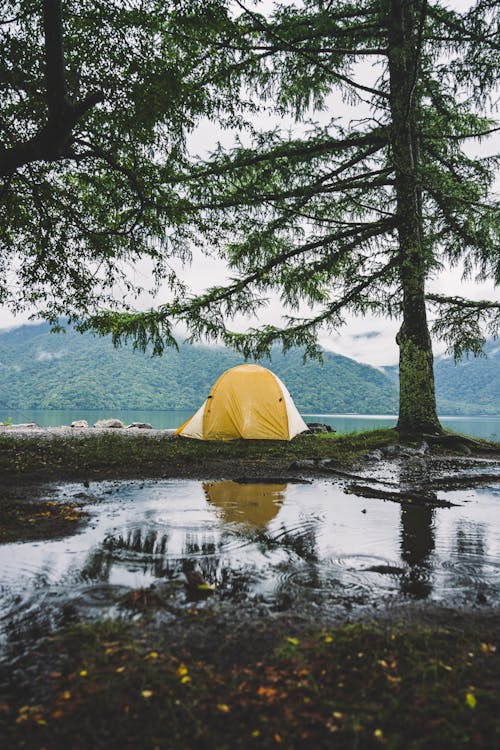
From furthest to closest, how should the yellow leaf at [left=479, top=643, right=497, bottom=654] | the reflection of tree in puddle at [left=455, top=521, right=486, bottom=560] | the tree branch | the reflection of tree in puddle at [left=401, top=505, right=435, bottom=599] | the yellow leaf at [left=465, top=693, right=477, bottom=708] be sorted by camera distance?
the tree branch
the reflection of tree in puddle at [left=455, top=521, right=486, bottom=560]
the reflection of tree in puddle at [left=401, top=505, right=435, bottom=599]
the yellow leaf at [left=479, top=643, right=497, bottom=654]
the yellow leaf at [left=465, top=693, right=477, bottom=708]

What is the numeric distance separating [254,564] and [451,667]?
1941mm

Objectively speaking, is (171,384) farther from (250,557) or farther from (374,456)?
(250,557)

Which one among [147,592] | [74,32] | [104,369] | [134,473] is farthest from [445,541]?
[104,369]

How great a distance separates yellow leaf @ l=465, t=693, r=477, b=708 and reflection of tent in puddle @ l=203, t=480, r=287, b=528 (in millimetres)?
3368

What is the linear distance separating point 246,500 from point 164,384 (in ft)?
514

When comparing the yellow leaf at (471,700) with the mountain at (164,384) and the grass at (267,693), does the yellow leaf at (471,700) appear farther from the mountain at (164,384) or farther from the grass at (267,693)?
the mountain at (164,384)

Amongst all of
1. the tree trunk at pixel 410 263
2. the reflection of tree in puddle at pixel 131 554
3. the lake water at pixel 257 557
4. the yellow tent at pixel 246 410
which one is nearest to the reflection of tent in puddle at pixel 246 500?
the lake water at pixel 257 557

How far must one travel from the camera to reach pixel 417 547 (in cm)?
477

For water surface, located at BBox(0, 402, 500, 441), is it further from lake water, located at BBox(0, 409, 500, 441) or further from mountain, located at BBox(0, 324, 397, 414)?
mountain, located at BBox(0, 324, 397, 414)

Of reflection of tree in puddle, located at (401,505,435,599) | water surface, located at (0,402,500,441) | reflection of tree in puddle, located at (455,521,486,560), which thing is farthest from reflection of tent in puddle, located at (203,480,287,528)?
water surface, located at (0,402,500,441)

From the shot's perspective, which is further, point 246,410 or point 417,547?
point 246,410

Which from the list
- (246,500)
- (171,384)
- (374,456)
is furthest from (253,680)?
(171,384)

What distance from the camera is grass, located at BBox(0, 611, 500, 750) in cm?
211

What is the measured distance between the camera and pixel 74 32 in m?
8.98
